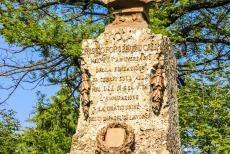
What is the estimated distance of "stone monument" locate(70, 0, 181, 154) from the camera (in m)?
8.87

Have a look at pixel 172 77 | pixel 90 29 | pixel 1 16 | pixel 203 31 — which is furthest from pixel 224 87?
pixel 172 77

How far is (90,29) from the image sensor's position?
16141mm

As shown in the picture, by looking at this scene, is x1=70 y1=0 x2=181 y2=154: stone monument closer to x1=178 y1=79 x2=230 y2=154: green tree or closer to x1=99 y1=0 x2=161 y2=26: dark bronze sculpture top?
x1=99 y1=0 x2=161 y2=26: dark bronze sculpture top

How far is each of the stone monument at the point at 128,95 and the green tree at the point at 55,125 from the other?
29.1 feet

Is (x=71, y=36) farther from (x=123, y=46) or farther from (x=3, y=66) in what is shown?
(x=123, y=46)

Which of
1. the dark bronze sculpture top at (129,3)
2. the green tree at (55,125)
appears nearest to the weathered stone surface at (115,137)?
the dark bronze sculpture top at (129,3)

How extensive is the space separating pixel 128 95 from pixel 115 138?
626 millimetres

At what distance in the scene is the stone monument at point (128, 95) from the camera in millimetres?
8867

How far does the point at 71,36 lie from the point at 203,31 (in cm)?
388

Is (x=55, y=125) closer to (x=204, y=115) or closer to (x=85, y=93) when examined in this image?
(x=204, y=115)

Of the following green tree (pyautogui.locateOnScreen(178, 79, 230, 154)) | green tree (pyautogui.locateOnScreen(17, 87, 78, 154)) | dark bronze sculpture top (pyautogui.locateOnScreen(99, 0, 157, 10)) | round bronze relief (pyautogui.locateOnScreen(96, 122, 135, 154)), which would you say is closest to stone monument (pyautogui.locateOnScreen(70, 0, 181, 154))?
round bronze relief (pyautogui.locateOnScreen(96, 122, 135, 154))

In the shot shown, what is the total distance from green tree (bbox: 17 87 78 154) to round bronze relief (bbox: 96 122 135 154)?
9.27 metres

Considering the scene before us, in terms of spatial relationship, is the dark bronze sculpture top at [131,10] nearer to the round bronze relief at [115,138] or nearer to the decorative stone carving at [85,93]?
the decorative stone carving at [85,93]

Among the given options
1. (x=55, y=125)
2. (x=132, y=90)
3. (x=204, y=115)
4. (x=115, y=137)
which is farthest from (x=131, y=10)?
(x=55, y=125)
